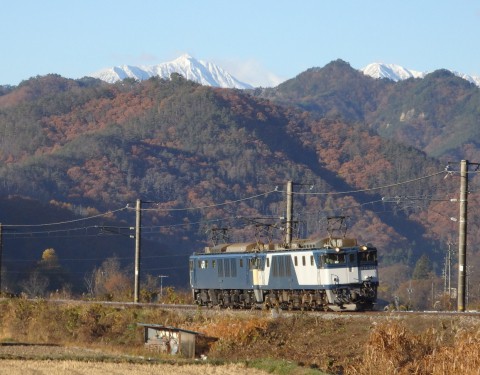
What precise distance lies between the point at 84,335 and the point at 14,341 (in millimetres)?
4035

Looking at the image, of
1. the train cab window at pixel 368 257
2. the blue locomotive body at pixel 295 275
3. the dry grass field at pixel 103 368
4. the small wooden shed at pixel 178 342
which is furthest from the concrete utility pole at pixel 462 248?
the dry grass field at pixel 103 368

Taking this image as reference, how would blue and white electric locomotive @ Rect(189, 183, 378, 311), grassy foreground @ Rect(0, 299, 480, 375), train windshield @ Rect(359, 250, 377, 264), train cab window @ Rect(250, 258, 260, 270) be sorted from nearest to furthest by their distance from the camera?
grassy foreground @ Rect(0, 299, 480, 375)
blue and white electric locomotive @ Rect(189, 183, 378, 311)
train windshield @ Rect(359, 250, 377, 264)
train cab window @ Rect(250, 258, 260, 270)

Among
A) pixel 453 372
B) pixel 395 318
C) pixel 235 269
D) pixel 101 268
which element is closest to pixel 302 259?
pixel 235 269

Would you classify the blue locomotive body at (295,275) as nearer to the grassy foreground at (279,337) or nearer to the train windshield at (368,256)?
the train windshield at (368,256)

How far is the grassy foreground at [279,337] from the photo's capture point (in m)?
39.7

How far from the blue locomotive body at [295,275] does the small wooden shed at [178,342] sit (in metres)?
7.48

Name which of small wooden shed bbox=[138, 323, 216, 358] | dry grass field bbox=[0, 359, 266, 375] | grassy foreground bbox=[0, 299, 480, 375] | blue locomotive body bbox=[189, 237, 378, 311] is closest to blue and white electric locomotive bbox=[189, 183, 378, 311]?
blue locomotive body bbox=[189, 237, 378, 311]

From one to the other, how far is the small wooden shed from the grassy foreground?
72 centimetres

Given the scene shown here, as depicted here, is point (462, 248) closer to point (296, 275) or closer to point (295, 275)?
point (296, 275)

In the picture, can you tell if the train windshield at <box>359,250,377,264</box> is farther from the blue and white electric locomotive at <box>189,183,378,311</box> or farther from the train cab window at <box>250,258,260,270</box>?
the train cab window at <box>250,258,260,270</box>

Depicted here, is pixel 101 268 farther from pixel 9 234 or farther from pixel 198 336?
pixel 198 336

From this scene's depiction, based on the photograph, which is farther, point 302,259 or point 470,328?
point 302,259

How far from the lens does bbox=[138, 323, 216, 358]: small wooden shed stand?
5050cm

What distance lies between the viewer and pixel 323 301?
56.7 m
